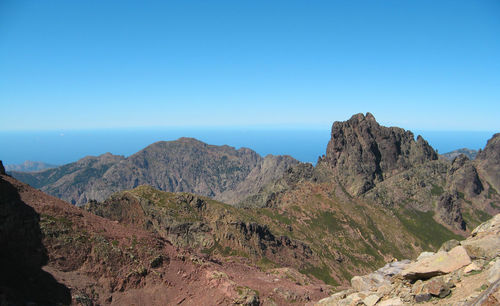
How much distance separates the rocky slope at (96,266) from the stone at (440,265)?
21901 millimetres

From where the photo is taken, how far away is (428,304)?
18844 mm

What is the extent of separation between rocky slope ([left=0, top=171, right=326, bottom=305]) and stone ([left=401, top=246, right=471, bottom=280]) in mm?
21901

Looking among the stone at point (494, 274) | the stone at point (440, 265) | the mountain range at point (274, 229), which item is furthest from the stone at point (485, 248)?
the mountain range at point (274, 229)

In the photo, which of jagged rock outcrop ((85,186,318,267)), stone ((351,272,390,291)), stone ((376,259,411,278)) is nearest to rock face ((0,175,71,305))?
stone ((351,272,390,291))

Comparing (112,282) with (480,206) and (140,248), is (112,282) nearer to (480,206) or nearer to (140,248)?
(140,248)

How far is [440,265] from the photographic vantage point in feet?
70.9

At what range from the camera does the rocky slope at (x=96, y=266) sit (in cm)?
3141

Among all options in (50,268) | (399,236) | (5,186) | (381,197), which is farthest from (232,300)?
(381,197)

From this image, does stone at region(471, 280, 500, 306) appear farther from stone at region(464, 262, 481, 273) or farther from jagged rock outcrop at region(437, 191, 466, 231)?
jagged rock outcrop at region(437, 191, 466, 231)

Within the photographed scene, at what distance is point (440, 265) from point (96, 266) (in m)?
39.0

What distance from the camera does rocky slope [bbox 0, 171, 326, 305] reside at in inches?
1236

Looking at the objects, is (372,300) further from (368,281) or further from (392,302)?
(368,281)

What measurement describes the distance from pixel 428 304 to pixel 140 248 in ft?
119

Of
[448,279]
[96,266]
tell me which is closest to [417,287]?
[448,279]
